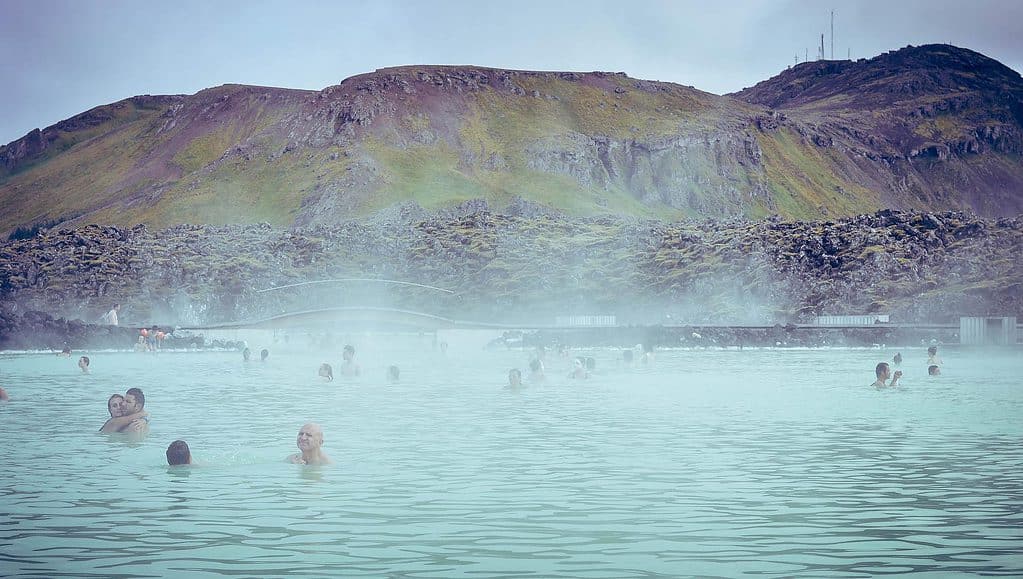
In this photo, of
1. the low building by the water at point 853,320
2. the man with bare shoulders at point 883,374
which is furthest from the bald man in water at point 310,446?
the low building by the water at point 853,320

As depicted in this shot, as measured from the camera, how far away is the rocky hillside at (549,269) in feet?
264

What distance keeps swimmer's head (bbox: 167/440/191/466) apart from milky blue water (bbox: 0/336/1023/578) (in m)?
0.24

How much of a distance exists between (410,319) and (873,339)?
25933 mm

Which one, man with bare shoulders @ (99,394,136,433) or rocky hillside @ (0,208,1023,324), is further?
rocky hillside @ (0,208,1023,324)

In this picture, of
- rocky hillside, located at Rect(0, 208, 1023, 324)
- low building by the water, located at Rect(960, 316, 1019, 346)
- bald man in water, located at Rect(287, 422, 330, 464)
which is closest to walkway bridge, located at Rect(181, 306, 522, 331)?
low building by the water, located at Rect(960, 316, 1019, 346)

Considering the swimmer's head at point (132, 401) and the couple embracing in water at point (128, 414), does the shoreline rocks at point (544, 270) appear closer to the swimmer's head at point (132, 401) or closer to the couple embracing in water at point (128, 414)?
the couple embracing in water at point (128, 414)

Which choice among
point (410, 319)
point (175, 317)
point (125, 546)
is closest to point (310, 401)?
point (125, 546)

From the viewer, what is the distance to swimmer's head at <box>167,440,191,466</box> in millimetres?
14930

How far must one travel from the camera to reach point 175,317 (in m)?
97.8

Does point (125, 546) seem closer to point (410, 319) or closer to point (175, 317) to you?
point (410, 319)

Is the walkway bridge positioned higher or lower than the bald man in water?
higher

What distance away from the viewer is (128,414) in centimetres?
1856

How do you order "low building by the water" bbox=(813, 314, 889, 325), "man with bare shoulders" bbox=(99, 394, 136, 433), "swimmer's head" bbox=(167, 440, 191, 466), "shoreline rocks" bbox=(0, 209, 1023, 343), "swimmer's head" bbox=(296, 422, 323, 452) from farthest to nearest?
1. "shoreline rocks" bbox=(0, 209, 1023, 343)
2. "low building by the water" bbox=(813, 314, 889, 325)
3. "man with bare shoulders" bbox=(99, 394, 136, 433)
4. "swimmer's head" bbox=(167, 440, 191, 466)
5. "swimmer's head" bbox=(296, 422, 323, 452)

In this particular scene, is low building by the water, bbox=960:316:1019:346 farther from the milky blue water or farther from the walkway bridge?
the milky blue water
